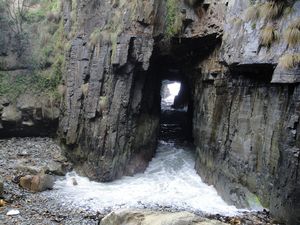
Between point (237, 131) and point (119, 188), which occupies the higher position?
point (237, 131)

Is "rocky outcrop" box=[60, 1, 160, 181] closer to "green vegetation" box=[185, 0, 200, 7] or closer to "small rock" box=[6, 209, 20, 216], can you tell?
"green vegetation" box=[185, 0, 200, 7]

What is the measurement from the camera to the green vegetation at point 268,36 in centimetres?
1152

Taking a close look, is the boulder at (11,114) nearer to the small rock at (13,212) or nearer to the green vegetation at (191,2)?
the small rock at (13,212)

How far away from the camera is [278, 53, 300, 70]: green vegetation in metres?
10.3

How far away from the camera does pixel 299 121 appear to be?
1034cm

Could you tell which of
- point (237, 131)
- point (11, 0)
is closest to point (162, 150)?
point (237, 131)

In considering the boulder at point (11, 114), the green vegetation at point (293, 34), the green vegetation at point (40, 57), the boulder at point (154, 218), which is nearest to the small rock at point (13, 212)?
the boulder at point (154, 218)

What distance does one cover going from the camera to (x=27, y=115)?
20.4 metres

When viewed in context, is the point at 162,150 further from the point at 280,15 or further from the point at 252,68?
the point at 280,15

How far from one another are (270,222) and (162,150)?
38.1 feet

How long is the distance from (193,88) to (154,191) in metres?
7.08

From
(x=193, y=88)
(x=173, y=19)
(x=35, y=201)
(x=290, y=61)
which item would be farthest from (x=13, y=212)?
(x=193, y=88)

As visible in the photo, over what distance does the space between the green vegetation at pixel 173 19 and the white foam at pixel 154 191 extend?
24.1 feet

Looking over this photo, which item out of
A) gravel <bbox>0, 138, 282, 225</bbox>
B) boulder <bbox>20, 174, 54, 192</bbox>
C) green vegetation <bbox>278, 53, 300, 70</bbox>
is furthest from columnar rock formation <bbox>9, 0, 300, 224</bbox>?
boulder <bbox>20, 174, 54, 192</bbox>
